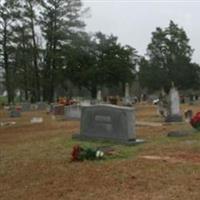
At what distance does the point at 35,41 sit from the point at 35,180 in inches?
1955

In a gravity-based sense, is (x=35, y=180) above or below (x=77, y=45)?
below

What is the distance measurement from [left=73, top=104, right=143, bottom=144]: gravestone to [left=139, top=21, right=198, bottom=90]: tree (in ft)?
210

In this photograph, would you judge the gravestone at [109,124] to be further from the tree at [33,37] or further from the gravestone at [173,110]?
the tree at [33,37]

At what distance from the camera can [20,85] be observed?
199 feet

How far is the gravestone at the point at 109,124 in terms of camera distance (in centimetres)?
1274

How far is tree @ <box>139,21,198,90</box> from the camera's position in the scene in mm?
77625

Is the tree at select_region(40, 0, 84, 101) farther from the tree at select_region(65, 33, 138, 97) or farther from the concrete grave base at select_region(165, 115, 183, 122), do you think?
the concrete grave base at select_region(165, 115, 183, 122)

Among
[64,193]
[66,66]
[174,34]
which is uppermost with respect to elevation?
[174,34]

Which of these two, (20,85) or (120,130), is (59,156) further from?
(20,85)

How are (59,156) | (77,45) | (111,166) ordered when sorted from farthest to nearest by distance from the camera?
(77,45)
(59,156)
(111,166)

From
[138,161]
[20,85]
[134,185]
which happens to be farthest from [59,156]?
[20,85]

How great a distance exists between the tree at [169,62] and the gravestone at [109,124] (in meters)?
64.1

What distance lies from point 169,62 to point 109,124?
6597cm

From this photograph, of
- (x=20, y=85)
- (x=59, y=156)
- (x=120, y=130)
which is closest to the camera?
(x=59, y=156)
